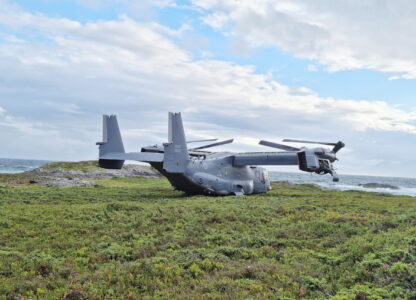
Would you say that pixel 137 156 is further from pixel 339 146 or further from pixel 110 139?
pixel 339 146

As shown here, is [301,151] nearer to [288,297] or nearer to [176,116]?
[176,116]

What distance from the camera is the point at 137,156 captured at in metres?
26.6

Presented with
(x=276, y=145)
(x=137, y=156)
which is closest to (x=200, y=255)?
(x=137, y=156)

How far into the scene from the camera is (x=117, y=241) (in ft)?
42.1

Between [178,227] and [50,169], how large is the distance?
59988mm

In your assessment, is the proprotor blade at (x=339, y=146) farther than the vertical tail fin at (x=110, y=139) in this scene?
Yes

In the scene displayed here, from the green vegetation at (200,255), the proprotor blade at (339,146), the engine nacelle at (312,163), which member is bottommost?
the green vegetation at (200,255)

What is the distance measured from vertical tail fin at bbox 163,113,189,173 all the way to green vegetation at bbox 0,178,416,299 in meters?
8.15

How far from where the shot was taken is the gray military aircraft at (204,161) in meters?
26.4

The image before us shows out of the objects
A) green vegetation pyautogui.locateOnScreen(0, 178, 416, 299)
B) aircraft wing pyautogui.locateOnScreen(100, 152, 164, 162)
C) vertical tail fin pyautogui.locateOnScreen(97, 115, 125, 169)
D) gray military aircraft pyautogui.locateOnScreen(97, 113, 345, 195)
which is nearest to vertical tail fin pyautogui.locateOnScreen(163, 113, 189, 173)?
gray military aircraft pyautogui.locateOnScreen(97, 113, 345, 195)

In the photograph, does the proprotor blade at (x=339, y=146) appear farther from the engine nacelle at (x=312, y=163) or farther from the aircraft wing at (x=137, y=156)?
the aircraft wing at (x=137, y=156)

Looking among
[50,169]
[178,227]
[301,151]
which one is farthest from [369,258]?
[50,169]


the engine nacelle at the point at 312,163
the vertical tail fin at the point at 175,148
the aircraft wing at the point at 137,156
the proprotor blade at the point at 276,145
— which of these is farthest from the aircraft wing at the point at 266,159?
the aircraft wing at the point at 137,156

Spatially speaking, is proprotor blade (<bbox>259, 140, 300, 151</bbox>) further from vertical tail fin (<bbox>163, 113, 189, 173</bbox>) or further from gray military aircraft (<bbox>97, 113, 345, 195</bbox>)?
vertical tail fin (<bbox>163, 113, 189, 173</bbox>)
